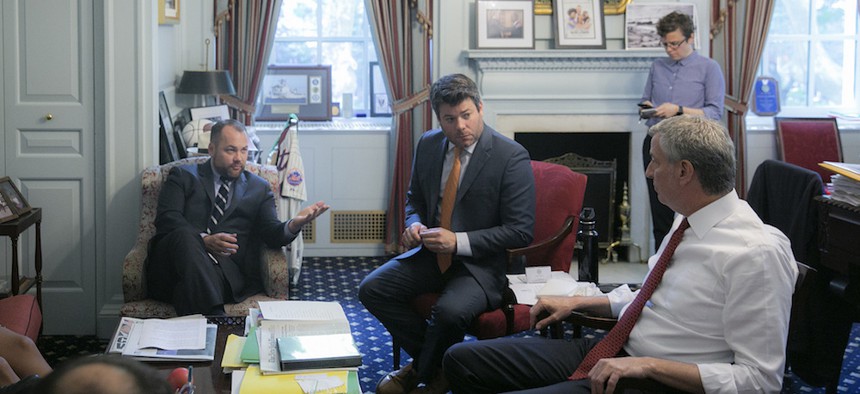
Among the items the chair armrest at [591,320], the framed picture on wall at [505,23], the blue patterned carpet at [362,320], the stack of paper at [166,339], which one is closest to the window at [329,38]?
the framed picture on wall at [505,23]

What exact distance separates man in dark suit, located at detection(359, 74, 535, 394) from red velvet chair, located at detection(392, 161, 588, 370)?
52 millimetres

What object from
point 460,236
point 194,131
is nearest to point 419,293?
point 460,236

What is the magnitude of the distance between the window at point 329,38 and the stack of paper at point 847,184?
3.49 m

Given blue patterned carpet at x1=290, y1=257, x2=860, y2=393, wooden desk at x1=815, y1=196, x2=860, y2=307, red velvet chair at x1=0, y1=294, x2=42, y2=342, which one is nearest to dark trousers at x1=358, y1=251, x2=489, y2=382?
blue patterned carpet at x1=290, y1=257, x2=860, y2=393

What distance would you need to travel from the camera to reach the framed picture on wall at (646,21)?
20.1ft

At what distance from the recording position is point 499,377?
2.74 m

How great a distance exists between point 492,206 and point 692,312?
1.42 m

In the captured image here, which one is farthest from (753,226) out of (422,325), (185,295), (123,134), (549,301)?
(123,134)

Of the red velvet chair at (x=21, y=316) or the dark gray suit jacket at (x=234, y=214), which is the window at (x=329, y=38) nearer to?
the dark gray suit jacket at (x=234, y=214)

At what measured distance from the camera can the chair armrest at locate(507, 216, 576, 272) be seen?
12.2 ft

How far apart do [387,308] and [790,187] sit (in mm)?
1732

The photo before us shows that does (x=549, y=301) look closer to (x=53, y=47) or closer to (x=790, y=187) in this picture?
(x=790, y=187)

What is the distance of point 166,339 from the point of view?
2920 mm

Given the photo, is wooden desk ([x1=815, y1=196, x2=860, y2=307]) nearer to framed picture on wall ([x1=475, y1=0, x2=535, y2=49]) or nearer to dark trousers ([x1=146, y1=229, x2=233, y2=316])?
dark trousers ([x1=146, y1=229, x2=233, y2=316])
